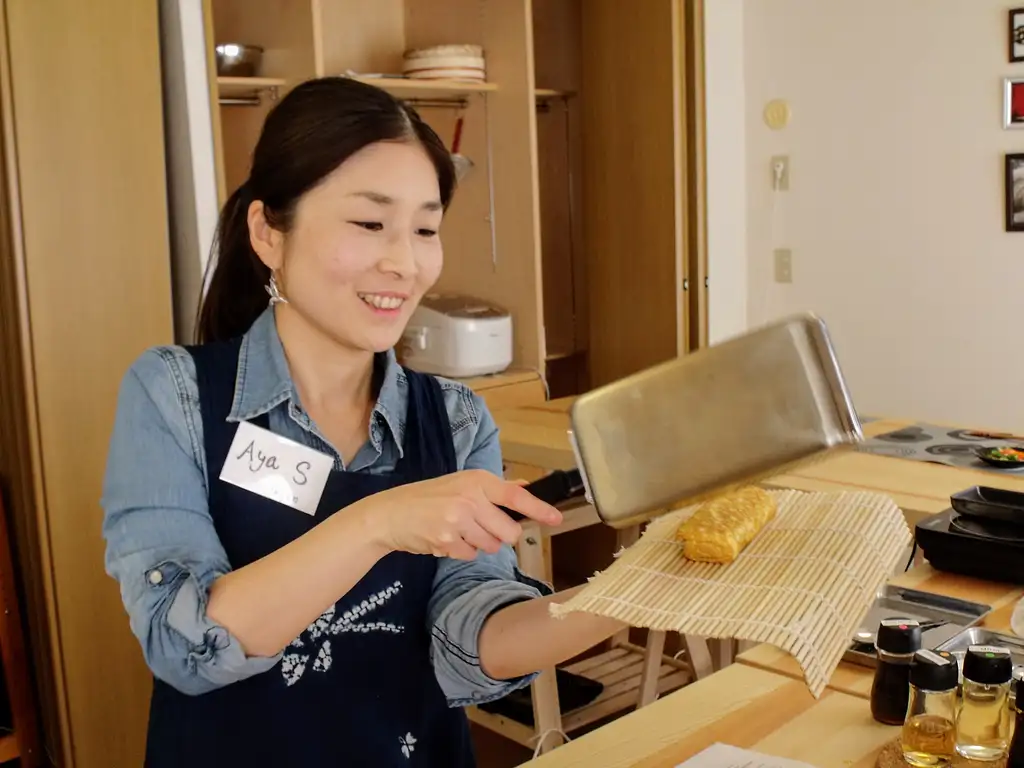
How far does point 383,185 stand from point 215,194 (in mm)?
1320

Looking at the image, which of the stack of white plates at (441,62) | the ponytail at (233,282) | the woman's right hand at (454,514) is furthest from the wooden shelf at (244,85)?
the woman's right hand at (454,514)

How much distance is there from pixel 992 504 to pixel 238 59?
2070 mm

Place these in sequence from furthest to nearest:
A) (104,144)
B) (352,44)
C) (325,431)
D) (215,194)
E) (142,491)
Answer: (352,44) → (215,194) → (104,144) → (325,431) → (142,491)

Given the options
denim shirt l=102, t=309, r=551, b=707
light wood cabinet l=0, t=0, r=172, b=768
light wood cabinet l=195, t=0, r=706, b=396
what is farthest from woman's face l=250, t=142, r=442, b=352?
light wood cabinet l=195, t=0, r=706, b=396

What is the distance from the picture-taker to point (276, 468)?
49.4 inches

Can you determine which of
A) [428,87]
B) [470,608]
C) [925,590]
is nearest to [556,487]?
[470,608]

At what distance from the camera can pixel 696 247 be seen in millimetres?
3369

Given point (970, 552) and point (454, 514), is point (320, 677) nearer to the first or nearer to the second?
point (454, 514)

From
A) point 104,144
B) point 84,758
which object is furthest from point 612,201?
point 84,758

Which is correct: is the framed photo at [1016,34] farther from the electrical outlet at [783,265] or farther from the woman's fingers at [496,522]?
the woman's fingers at [496,522]

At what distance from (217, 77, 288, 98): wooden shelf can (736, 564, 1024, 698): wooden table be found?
6.07ft

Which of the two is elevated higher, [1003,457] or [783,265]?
[783,265]

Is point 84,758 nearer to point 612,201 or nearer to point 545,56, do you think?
point 612,201

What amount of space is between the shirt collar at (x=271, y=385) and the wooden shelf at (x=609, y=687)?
1138 mm
